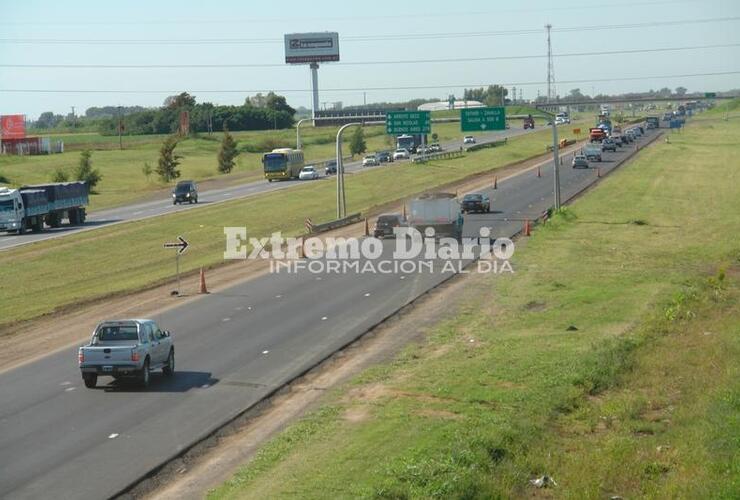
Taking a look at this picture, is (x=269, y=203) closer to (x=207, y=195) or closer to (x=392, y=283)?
(x=207, y=195)

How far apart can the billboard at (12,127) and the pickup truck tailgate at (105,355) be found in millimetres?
127641

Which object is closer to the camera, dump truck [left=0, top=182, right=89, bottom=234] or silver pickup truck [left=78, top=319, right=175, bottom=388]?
silver pickup truck [left=78, top=319, right=175, bottom=388]

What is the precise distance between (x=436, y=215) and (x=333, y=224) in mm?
11133

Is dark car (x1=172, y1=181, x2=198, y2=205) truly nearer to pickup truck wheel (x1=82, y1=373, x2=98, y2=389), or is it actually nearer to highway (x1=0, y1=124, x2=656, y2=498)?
highway (x1=0, y1=124, x2=656, y2=498)

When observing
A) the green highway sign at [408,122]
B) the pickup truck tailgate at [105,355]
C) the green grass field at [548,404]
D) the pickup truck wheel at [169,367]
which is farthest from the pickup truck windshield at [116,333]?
the green highway sign at [408,122]

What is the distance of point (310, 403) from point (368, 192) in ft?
235

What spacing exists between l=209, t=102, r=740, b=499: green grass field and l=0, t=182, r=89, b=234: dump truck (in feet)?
116

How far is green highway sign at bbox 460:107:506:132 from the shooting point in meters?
70.5

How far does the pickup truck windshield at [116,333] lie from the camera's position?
25578mm

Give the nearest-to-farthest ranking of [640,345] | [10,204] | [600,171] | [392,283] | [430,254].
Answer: [640,345]
[392,283]
[430,254]
[10,204]
[600,171]

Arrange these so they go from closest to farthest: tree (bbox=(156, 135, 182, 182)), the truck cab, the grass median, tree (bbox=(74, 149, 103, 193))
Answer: the grass median
the truck cab
tree (bbox=(74, 149, 103, 193))
tree (bbox=(156, 135, 182, 182))

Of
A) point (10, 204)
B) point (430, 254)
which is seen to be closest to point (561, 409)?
point (430, 254)

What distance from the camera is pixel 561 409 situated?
22.1m

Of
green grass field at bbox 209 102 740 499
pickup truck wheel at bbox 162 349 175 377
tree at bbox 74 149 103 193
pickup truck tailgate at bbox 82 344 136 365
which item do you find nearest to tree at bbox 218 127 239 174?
tree at bbox 74 149 103 193
